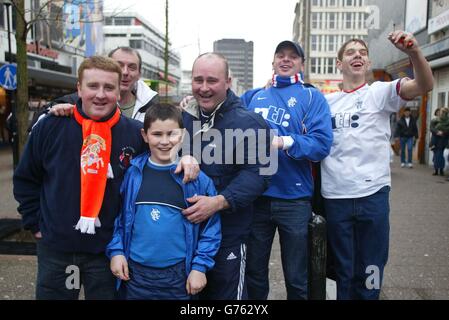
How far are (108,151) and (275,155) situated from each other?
3.74ft

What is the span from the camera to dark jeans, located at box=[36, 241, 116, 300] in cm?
255

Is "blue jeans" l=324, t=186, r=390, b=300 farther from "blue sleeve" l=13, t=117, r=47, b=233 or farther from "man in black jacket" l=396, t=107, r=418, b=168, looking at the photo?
"man in black jacket" l=396, t=107, r=418, b=168

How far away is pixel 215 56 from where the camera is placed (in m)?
2.81

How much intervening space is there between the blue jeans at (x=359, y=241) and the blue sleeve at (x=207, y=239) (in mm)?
1080

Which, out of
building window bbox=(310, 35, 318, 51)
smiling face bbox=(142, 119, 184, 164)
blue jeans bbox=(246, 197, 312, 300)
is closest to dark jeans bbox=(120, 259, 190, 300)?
smiling face bbox=(142, 119, 184, 164)

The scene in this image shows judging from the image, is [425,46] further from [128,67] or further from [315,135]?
[128,67]

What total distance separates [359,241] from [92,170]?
206 cm

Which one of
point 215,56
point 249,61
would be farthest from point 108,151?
point 249,61

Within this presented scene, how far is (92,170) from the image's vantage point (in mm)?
2496

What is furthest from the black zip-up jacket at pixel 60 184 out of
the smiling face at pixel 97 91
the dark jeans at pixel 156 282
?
the dark jeans at pixel 156 282

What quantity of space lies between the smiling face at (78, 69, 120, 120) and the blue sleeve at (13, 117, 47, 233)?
297 millimetres

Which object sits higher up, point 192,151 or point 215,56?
point 215,56
